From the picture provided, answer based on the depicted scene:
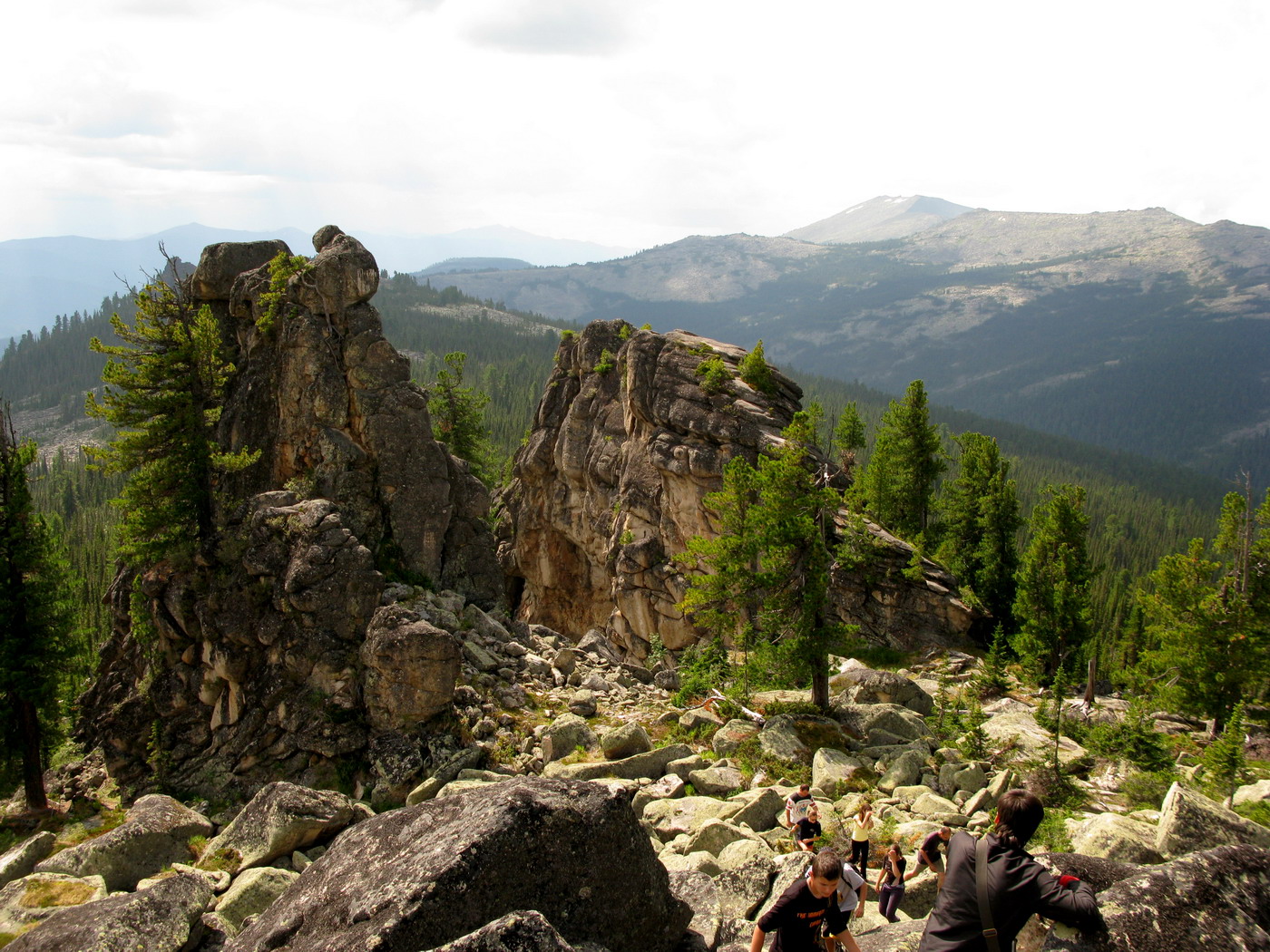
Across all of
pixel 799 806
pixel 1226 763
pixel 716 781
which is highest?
pixel 799 806

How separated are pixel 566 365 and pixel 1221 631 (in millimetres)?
47239

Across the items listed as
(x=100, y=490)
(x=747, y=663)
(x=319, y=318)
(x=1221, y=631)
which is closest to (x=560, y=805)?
(x=747, y=663)

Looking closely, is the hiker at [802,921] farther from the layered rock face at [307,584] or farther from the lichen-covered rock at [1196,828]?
the layered rock face at [307,584]

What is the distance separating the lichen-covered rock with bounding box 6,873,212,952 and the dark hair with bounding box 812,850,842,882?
9.04m

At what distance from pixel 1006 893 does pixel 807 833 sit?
5.88m

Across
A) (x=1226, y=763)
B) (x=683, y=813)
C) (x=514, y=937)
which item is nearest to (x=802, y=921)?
(x=514, y=937)

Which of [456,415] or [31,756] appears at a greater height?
[456,415]

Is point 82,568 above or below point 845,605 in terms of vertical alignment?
below

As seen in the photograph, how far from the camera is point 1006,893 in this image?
23.2 feet

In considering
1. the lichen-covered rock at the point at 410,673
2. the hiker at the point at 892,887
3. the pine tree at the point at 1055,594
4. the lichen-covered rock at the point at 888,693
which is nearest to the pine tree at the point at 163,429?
the lichen-covered rock at the point at 410,673

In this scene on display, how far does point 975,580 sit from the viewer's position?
47.9 m

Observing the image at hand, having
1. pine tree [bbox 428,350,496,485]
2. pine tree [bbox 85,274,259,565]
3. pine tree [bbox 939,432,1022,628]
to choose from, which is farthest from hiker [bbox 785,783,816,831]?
pine tree [bbox 428,350,496,485]

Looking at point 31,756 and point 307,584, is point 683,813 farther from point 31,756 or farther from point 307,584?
point 31,756

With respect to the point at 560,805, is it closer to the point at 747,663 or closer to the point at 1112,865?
the point at 1112,865
